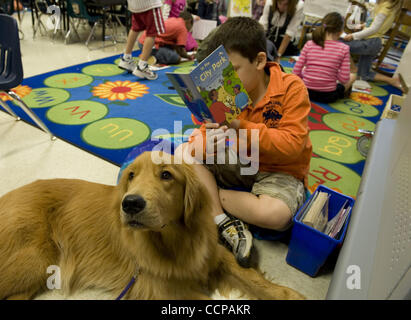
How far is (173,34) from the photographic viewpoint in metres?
3.89

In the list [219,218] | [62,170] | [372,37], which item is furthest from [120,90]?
[372,37]

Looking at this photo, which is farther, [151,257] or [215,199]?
[215,199]

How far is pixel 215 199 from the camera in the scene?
1406 mm

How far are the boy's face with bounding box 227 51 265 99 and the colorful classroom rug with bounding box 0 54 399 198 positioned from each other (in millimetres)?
676

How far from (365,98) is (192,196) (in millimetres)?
3414

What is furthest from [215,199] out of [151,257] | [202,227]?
[151,257]

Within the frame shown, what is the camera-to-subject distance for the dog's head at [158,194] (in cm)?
83

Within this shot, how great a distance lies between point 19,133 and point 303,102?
2.08 m

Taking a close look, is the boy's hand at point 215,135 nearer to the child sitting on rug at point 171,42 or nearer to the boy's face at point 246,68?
the boy's face at point 246,68

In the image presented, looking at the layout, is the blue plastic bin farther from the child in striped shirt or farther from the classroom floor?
the child in striped shirt

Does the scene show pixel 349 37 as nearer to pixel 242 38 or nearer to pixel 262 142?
pixel 242 38

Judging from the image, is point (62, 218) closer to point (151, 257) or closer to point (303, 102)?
point (151, 257)
